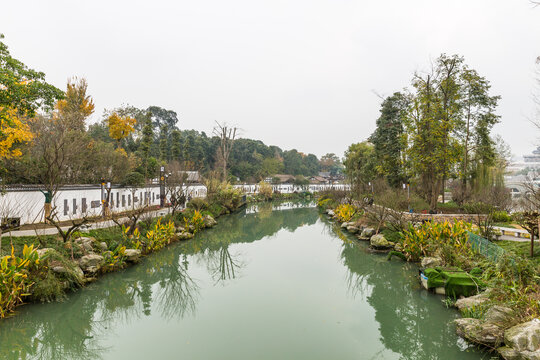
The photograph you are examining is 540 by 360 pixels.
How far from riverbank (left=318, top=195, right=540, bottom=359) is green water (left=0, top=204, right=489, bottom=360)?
42 cm

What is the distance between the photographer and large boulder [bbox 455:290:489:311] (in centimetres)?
582

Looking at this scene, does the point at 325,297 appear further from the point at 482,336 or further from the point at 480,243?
the point at 480,243

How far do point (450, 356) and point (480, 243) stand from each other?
4.98 meters

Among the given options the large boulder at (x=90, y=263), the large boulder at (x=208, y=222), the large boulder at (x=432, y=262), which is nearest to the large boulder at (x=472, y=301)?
the large boulder at (x=432, y=262)

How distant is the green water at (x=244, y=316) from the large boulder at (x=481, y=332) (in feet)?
0.67

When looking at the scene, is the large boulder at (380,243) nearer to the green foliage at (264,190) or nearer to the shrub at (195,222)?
the shrub at (195,222)

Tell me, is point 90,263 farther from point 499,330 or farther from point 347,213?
point 347,213

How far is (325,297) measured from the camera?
25.9 feet

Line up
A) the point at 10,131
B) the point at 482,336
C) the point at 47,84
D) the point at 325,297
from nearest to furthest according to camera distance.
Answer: the point at 482,336 → the point at 325,297 → the point at 47,84 → the point at 10,131

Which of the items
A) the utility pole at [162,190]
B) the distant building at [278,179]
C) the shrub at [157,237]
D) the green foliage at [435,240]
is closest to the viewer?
the green foliage at [435,240]

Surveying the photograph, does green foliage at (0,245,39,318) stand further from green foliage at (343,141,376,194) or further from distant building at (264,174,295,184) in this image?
distant building at (264,174,295,184)

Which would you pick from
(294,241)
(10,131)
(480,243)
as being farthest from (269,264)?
(10,131)

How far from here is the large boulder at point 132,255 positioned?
995 cm

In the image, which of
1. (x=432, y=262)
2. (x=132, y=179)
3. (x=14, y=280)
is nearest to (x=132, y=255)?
(x=14, y=280)
